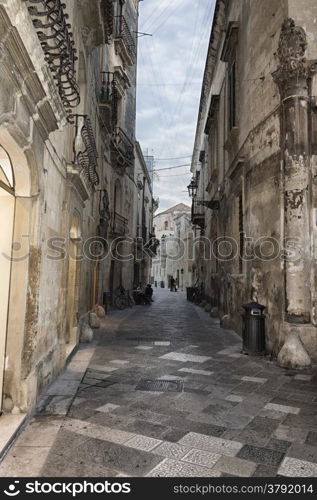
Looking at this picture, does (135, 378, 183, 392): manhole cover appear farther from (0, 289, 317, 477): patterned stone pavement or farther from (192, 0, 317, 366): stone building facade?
(192, 0, 317, 366): stone building facade

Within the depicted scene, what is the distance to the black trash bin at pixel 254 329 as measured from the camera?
304 inches

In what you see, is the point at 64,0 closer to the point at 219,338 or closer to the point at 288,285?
the point at 288,285

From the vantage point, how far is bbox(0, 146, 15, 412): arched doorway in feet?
13.2

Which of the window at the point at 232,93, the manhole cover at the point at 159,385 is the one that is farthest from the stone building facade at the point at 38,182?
→ the window at the point at 232,93

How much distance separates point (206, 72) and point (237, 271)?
14303mm

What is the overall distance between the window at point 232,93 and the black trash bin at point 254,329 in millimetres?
6514

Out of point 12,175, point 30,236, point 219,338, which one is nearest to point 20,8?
point 12,175

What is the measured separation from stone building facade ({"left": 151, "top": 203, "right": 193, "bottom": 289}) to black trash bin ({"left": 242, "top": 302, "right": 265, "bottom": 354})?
111ft

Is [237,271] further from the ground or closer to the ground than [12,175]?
closer to the ground

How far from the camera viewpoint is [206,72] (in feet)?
68.4

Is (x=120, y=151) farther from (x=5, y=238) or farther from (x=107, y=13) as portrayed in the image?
(x=5, y=238)

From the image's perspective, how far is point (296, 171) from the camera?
733cm

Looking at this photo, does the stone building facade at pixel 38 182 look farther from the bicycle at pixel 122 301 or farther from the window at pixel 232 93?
the bicycle at pixel 122 301

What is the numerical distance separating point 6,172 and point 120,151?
1485 centimetres
